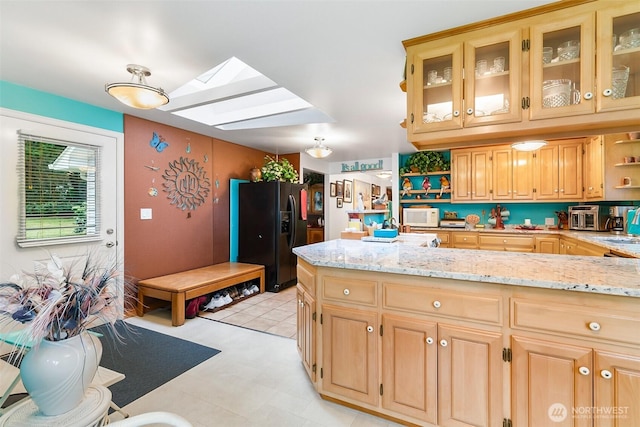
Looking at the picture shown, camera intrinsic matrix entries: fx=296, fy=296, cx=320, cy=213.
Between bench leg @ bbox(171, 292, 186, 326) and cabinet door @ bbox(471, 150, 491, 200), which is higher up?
cabinet door @ bbox(471, 150, 491, 200)

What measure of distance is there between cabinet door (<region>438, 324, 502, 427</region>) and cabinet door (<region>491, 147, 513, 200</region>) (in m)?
3.86

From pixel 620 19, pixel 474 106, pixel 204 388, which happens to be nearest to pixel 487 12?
pixel 474 106

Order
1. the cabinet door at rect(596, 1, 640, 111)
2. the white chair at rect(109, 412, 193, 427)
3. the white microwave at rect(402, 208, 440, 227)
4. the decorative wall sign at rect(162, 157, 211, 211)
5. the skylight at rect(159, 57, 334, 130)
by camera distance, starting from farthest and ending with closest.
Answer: the white microwave at rect(402, 208, 440, 227), the decorative wall sign at rect(162, 157, 211, 211), the skylight at rect(159, 57, 334, 130), the cabinet door at rect(596, 1, 640, 111), the white chair at rect(109, 412, 193, 427)

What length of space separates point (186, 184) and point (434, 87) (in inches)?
136

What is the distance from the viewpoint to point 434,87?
6.59 feet

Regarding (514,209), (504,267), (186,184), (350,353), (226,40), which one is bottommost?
(350,353)

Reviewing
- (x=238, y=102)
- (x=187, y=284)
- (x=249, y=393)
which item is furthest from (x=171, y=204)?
→ (x=249, y=393)

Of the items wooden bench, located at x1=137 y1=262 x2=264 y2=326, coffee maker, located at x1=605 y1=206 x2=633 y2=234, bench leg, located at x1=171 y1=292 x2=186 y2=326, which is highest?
coffee maker, located at x1=605 y1=206 x2=633 y2=234

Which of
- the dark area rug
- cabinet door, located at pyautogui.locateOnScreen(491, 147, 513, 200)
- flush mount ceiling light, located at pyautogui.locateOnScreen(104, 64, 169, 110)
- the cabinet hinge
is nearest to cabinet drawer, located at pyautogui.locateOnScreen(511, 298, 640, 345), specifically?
the cabinet hinge

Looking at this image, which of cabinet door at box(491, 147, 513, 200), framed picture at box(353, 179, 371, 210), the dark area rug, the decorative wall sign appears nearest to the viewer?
the dark area rug

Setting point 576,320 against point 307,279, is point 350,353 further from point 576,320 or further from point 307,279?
point 576,320

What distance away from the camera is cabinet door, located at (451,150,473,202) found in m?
4.88

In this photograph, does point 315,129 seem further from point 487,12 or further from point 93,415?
point 93,415

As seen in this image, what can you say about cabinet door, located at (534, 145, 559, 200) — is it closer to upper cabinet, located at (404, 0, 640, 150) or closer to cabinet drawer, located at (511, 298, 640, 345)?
upper cabinet, located at (404, 0, 640, 150)
